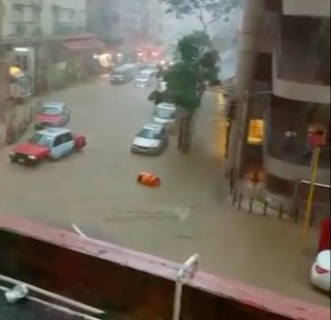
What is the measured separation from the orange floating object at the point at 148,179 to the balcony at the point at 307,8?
355 millimetres

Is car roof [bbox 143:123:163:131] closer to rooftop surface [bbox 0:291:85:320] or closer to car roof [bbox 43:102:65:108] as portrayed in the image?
car roof [bbox 43:102:65:108]

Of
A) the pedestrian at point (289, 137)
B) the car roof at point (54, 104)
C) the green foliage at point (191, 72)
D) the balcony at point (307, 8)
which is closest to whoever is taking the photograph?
the balcony at point (307, 8)

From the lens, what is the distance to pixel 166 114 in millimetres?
999

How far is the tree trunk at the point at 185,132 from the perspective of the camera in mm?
983

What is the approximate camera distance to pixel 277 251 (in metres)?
0.89

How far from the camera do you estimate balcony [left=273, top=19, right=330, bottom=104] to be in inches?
26.5

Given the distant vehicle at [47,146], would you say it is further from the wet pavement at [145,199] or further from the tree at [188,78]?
the tree at [188,78]

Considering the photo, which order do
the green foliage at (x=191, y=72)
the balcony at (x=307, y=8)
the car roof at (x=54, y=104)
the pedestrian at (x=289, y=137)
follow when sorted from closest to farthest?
the balcony at (x=307, y=8), the pedestrian at (x=289, y=137), the green foliage at (x=191, y=72), the car roof at (x=54, y=104)

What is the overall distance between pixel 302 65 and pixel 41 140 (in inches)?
21.8

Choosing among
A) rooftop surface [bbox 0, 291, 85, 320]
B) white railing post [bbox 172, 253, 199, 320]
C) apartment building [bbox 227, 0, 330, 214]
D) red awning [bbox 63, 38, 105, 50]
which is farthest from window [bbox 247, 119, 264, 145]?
rooftop surface [bbox 0, 291, 85, 320]

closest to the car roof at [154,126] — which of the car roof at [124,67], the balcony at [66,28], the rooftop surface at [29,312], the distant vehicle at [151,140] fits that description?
the distant vehicle at [151,140]

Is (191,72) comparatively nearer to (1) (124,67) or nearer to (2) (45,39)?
(1) (124,67)

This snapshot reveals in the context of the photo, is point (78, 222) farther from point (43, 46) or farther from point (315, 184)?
point (315, 184)

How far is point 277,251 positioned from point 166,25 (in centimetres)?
40
